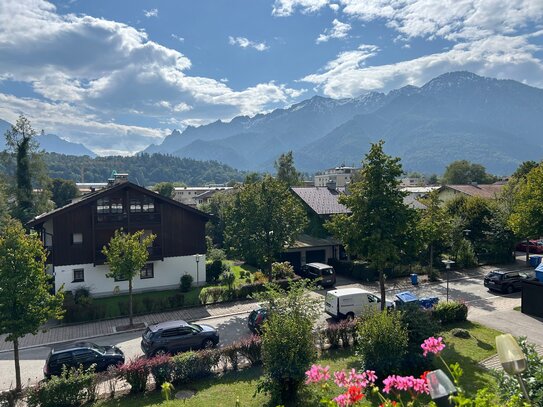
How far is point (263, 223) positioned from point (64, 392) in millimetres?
17822

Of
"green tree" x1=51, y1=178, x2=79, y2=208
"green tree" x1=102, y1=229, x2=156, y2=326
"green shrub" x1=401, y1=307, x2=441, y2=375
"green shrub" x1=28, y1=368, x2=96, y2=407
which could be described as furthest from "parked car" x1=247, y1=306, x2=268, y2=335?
"green tree" x1=51, y1=178, x2=79, y2=208

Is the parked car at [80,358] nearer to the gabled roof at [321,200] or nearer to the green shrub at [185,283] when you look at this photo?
the green shrub at [185,283]

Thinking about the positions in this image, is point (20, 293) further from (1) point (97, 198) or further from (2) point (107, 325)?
(1) point (97, 198)

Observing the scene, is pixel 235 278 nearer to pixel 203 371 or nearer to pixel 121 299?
pixel 121 299

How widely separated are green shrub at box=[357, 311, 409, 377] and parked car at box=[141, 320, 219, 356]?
8030 millimetres

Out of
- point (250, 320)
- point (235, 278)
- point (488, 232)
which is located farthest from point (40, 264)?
point (488, 232)

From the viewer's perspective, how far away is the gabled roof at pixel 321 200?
1606 inches

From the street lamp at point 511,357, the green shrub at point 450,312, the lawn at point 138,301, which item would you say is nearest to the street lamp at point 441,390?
the street lamp at point 511,357

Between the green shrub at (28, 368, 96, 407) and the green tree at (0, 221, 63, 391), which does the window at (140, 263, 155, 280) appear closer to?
the green tree at (0, 221, 63, 391)

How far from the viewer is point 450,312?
20734 mm

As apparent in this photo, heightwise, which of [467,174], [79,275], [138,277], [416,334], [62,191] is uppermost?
[467,174]

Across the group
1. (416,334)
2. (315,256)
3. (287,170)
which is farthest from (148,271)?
(287,170)

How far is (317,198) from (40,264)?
31295 mm

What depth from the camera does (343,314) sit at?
870 inches
